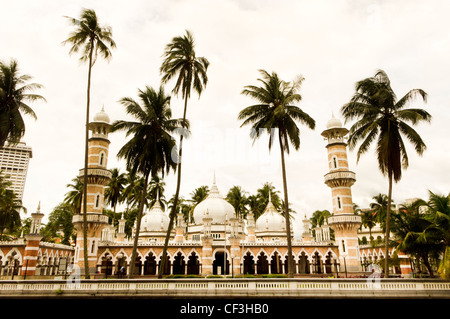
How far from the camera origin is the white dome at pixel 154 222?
53.2 metres

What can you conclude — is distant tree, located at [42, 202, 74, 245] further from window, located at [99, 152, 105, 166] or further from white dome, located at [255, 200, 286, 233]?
white dome, located at [255, 200, 286, 233]

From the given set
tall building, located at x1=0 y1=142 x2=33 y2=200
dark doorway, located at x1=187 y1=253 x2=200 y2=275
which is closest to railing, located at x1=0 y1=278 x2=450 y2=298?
dark doorway, located at x1=187 y1=253 x2=200 y2=275

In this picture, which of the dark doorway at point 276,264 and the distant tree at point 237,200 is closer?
the dark doorway at point 276,264

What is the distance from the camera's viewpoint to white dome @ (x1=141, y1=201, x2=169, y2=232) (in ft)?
174

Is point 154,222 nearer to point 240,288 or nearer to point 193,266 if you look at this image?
point 193,266

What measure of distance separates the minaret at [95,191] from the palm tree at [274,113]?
2107cm

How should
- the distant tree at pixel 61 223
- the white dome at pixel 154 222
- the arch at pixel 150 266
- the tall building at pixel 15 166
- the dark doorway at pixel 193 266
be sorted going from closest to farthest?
the arch at pixel 150 266, the dark doorway at pixel 193 266, the white dome at pixel 154 222, the distant tree at pixel 61 223, the tall building at pixel 15 166

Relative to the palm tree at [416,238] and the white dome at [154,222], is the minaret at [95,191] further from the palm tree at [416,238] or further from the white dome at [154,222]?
the palm tree at [416,238]

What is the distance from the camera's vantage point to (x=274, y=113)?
78.9 feet

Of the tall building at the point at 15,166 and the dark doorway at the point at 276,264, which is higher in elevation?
the tall building at the point at 15,166

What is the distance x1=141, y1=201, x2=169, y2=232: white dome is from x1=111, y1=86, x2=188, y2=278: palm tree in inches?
1102

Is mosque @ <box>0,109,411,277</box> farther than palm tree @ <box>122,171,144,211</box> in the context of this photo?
No

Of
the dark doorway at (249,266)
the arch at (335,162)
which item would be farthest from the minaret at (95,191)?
the arch at (335,162)
